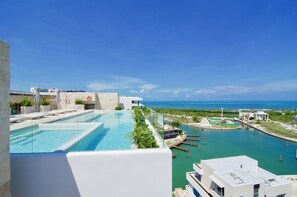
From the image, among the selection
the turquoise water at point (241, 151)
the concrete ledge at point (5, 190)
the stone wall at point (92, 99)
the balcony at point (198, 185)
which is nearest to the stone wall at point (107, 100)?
the stone wall at point (92, 99)

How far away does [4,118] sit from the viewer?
2158 mm

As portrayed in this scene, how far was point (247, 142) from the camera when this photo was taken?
106ft

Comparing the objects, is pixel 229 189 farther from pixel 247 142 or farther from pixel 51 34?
pixel 247 142

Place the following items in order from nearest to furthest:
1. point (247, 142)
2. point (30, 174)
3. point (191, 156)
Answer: point (30, 174)
point (191, 156)
point (247, 142)

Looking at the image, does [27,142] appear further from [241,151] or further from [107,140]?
[241,151]

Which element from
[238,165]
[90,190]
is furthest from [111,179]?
[238,165]

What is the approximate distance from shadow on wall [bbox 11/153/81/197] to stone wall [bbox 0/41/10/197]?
1.41 ft

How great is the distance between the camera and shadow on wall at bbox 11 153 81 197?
8.80 feet

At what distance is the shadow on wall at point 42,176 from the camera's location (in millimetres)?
2682

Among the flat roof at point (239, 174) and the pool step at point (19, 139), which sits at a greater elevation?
the pool step at point (19, 139)

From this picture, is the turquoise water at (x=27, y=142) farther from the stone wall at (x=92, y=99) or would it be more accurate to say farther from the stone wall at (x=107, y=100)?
the stone wall at (x=107, y=100)

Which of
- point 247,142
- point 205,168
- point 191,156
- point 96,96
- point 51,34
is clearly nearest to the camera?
point 51,34

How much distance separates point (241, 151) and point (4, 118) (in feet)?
107

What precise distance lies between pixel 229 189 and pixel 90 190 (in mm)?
8865
